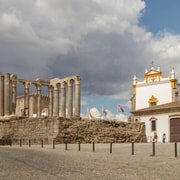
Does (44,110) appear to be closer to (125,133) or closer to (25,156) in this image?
(125,133)

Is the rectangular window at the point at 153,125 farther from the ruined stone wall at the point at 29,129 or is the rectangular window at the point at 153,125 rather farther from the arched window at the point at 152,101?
the ruined stone wall at the point at 29,129

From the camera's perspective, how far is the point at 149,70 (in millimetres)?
62094

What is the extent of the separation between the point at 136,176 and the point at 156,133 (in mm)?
39224

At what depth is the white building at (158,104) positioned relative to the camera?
167ft

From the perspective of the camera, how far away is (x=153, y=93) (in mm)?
60562

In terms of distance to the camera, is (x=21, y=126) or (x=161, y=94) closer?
(x=21, y=126)

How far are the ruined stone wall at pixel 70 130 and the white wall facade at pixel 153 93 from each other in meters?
19.0

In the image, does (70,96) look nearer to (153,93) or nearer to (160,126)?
(153,93)

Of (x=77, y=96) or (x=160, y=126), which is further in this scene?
(x=77, y=96)

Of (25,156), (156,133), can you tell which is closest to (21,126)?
(156,133)

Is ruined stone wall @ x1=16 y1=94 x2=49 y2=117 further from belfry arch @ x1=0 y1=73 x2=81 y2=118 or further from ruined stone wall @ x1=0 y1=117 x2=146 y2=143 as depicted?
ruined stone wall @ x1=0 y1=117 x2=146 y2=143

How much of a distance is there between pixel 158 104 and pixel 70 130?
26701 millimetres

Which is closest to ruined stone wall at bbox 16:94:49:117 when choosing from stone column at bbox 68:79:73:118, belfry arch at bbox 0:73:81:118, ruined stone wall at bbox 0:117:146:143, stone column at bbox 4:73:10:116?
belfry arch at bbox 0:73:81:118

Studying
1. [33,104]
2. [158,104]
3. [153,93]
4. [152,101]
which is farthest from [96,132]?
[33,104]
